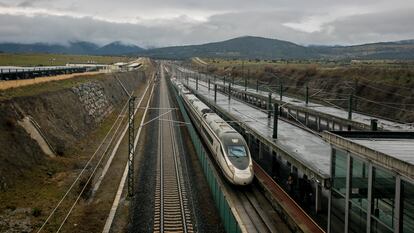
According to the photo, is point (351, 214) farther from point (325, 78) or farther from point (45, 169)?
point (325, 78)

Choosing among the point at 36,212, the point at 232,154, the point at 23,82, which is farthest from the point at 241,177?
the point at 23,82

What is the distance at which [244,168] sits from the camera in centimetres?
3067

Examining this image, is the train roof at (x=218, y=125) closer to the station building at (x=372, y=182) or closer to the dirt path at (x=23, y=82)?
the station building at (x=372, y=182)

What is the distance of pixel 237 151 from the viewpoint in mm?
Result: 32188

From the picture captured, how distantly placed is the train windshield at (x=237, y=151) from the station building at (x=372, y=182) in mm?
11851

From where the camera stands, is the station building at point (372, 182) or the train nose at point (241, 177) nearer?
the station building at point (372, 182)

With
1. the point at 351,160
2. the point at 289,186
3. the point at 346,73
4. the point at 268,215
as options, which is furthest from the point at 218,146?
the point at 346,73

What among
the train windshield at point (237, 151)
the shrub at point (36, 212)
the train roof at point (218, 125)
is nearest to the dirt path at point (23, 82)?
the shrub at point (36, 212)

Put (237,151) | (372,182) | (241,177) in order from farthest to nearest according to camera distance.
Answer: (237,151)
(241,177)
(372,182)

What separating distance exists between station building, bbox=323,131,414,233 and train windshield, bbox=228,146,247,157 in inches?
467

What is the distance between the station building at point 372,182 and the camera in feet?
48.6

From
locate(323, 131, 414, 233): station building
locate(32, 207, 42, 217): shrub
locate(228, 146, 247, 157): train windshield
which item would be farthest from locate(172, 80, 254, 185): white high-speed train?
locate(32, 207, 42, 217): shrub

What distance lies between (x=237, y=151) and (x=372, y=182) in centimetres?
1606

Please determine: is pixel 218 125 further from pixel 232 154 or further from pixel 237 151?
pixel 232 154
